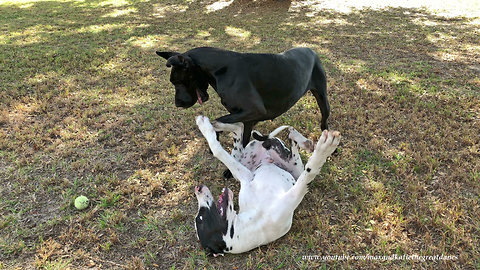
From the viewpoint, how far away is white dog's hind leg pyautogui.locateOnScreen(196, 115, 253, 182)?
117 inches

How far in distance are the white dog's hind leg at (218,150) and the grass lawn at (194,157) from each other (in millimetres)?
495

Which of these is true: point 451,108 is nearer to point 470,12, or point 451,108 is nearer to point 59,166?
point 59,166

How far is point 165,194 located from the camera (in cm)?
347

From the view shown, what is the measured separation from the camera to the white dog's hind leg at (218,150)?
9.75 ft

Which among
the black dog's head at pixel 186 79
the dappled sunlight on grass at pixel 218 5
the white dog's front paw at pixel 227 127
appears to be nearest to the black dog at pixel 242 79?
the black dog's head at pixel 186 79

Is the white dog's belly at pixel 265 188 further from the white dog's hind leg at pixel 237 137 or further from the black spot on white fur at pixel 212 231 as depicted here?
the white dog's hind leg at pixel 237 137

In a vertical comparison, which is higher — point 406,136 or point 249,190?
point 249,190

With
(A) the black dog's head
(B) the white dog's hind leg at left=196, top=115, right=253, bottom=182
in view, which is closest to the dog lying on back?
(B) the white dog's hind leg at left=196, top=115, right=253, bottom=182

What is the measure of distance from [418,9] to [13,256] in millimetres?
12706

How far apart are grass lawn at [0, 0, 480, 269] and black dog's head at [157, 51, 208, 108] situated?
977 mm

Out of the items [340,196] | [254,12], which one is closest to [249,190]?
[340,196]

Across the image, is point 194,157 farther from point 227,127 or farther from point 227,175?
point 227,127

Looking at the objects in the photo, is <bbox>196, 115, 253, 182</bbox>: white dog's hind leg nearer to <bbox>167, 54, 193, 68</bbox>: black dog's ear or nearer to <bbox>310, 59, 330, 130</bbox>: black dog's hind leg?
<bbox>167, 54, 193, 68</bbox>: black dog's ear

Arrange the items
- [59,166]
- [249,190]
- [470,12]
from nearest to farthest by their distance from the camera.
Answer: [249,190] < [59,166] < [470,12]
